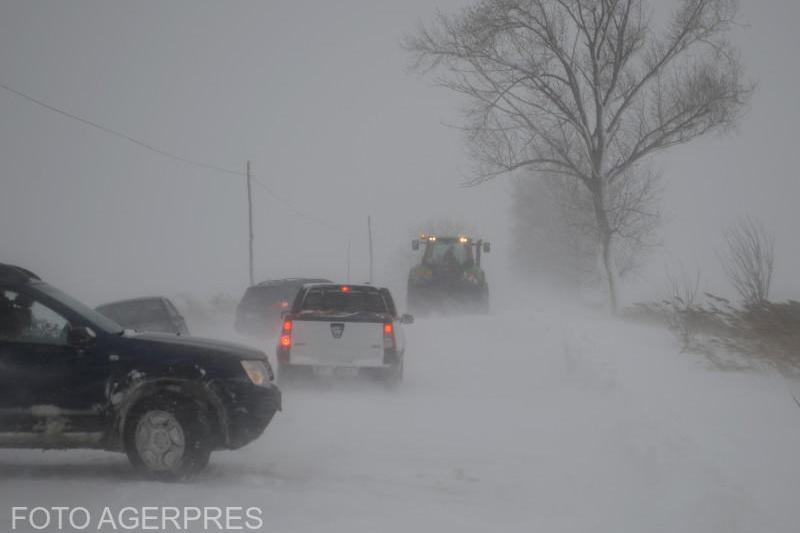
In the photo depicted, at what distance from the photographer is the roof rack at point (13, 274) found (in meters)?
6.93

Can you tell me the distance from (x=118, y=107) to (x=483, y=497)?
447 feet

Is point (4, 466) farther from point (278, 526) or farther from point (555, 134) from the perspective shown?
point (555, 134)

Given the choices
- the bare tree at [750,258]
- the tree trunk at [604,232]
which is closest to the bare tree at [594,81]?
the tree trunk at [604,232]

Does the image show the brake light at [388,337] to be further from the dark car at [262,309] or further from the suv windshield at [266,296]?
the suv windshield at [266,296]

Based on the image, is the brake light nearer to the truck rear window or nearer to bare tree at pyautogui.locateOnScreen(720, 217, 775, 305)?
the truck rear window

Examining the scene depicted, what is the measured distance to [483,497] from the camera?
6.38 meters

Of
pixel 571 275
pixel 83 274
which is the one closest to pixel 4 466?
pixel 83 274

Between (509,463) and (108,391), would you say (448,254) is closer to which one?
(509,463)

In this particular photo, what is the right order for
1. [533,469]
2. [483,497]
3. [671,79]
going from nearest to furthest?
[483,497] → [533,469] → [671,79]

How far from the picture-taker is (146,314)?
48.0 feet

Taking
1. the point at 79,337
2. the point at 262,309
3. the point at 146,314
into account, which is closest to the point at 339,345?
the point at 146,314

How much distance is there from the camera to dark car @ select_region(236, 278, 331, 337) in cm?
2192

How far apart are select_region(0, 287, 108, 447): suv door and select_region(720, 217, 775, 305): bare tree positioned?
1033 cm

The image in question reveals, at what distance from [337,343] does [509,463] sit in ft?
15.8
